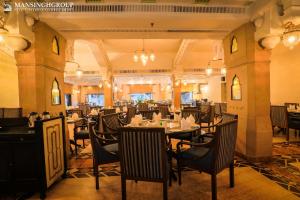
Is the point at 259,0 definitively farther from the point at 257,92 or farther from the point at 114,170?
the point at 114,170

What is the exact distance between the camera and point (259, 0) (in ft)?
11.2

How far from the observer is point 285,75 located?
716cm

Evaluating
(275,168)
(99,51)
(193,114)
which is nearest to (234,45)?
(193,114)

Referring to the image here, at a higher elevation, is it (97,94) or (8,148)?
(97,94)

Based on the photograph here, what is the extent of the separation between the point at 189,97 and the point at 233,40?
59.4 ft

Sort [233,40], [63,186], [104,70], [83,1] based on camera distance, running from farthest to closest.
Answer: [104,70] → [233,40] → [83,1] → [63,186]

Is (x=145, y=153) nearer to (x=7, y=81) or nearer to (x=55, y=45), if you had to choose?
(x=55, y=45)

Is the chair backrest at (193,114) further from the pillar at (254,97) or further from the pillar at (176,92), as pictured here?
the pillar at (176,92)

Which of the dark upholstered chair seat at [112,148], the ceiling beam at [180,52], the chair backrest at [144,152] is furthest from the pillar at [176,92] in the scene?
the chair backrest at [144,152]

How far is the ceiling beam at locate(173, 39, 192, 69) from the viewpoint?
7.61 m

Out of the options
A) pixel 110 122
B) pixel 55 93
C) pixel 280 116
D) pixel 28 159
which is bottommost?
pixel 28 159

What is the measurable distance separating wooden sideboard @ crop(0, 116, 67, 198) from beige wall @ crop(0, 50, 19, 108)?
101 inches

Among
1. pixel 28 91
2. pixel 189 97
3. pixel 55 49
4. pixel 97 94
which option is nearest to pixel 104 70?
pixel 55 49

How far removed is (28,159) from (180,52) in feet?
24.1
